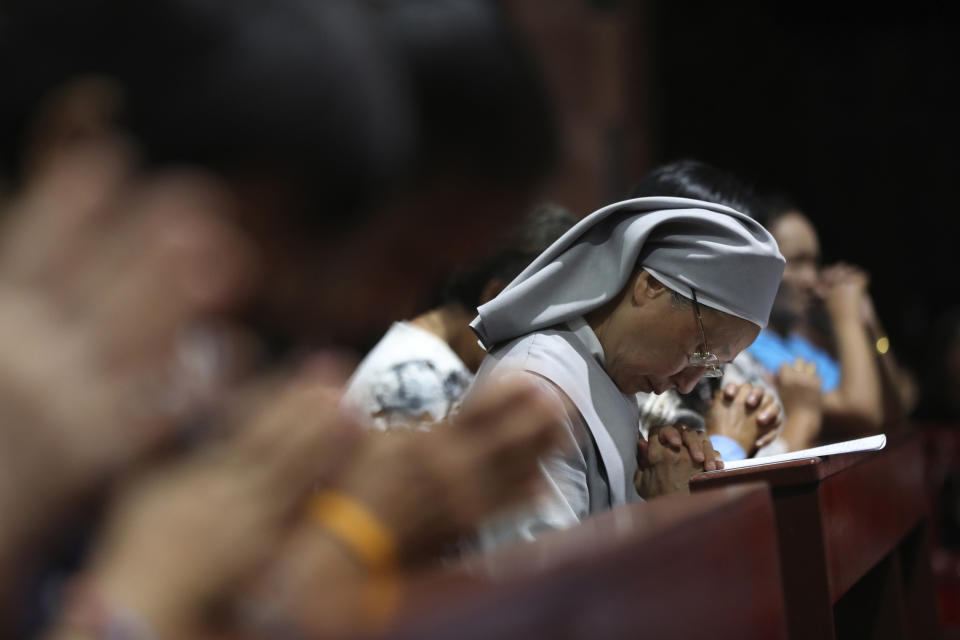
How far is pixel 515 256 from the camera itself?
3.00 m

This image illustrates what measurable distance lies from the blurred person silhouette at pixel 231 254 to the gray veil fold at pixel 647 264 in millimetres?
1242

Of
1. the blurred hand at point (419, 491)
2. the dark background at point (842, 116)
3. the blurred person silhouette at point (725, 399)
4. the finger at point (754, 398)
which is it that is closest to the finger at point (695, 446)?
the blurred person silhouette at point (725, 399)

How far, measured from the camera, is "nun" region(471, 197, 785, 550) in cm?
238

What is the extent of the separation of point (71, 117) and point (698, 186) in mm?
1860

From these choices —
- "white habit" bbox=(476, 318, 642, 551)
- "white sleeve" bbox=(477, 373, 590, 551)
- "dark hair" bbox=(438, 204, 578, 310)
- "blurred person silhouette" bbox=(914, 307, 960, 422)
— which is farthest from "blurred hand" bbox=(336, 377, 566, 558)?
"blurred person silhouette" bbox=(914, 307, 960, 422)

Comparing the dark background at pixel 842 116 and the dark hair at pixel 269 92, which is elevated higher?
the dark background at pixel 842 116

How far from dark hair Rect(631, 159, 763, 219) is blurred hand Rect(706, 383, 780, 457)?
469 millimetres

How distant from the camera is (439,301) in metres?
3.19

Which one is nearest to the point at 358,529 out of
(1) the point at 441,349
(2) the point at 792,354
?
(1) the point at 441,349

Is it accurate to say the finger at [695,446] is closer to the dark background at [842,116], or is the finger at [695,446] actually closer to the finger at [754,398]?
the finger at [754,398]

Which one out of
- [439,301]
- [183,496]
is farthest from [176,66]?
[439,301]

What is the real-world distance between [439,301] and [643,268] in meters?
0.86

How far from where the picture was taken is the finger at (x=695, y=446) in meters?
2.37

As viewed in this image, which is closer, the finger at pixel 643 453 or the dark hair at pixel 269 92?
the dark hair at pixel 269 92
